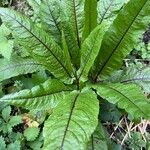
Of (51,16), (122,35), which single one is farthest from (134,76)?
(51,16)

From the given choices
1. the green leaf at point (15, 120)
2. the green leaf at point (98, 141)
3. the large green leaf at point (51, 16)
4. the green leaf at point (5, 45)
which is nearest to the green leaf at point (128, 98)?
the green leaf at point (98, 141)

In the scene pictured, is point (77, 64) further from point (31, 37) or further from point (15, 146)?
point (15, 146)

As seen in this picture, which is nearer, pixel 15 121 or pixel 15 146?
pixel 15 146

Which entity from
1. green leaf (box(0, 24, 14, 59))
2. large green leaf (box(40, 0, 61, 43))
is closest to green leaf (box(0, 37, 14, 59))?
green leaf (box(0, 24, 14, 59))

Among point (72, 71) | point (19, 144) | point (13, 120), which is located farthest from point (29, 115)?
point (72, 71)

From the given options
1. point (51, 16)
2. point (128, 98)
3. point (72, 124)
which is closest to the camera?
point (72, 124)

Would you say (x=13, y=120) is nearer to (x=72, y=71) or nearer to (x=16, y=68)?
(x=16, y=68)

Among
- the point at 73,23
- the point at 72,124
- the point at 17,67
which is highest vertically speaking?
the point at 73,23
